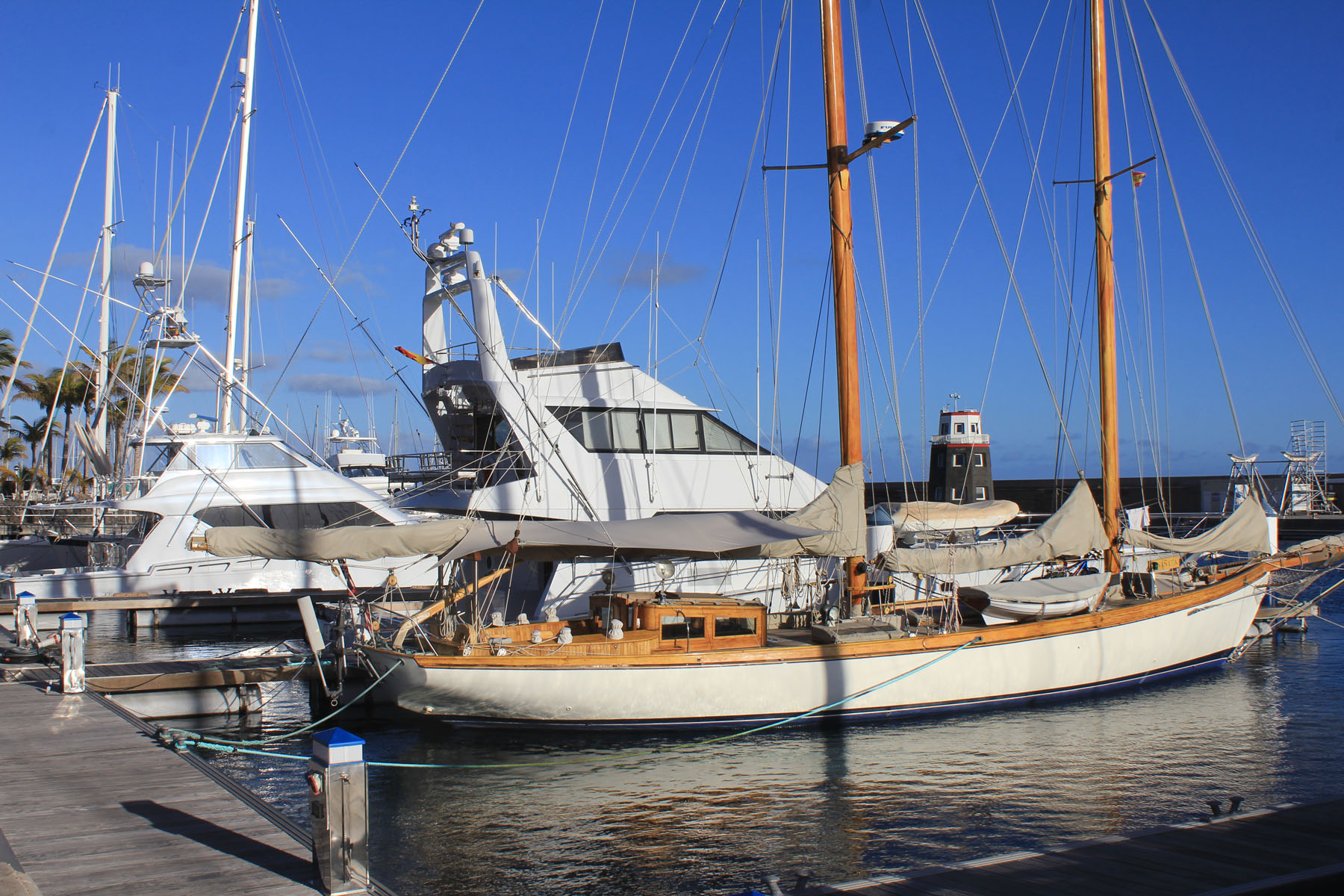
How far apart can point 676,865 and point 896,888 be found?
299 centimetres

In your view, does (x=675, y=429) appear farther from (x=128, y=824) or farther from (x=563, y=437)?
(x=128, y=824)

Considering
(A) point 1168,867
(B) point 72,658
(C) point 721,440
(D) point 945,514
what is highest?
(C) point 721,440

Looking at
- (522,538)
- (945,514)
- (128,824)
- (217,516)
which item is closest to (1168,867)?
(128,824)

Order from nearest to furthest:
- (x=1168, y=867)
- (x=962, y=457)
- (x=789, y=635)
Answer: (x=1168, y=867), (x=789, y=635), (x=962, y=457)

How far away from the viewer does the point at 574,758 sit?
41.4 feet

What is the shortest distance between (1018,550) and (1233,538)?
5.28 meters

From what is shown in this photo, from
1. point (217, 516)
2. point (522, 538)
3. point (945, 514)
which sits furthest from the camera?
point (217, 516)

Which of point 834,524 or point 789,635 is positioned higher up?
point 834,524

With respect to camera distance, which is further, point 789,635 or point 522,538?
point 789,635

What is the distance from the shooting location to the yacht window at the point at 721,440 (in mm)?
21562

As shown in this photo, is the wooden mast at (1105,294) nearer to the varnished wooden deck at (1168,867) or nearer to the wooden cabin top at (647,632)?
the wooden cabin top at (647,632)

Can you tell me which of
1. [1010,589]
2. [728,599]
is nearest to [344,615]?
[728,599]

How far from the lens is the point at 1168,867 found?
6871 millimetres

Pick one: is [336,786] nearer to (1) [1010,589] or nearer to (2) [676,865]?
(2) [676,865]
